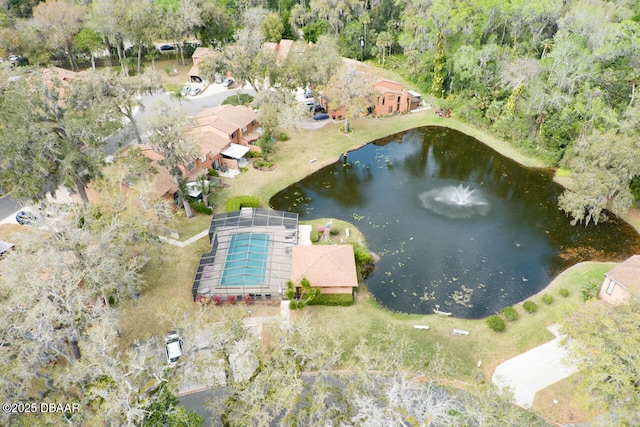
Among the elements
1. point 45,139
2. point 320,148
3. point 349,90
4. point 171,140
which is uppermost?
point 349,90

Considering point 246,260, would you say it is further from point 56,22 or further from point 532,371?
point 56,22

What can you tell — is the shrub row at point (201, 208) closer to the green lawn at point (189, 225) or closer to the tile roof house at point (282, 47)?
the green lawn at point (189, 225)

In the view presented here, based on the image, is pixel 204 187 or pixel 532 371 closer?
Answer: pixel 532 371

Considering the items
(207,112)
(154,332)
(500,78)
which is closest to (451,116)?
(500,78)

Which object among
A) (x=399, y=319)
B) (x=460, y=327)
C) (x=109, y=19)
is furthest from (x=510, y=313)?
(x=109, y=19)

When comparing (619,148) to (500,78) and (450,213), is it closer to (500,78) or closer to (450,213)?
(450,213)

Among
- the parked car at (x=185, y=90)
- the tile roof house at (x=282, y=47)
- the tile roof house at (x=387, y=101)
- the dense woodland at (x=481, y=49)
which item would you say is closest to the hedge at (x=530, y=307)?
the dense woodland at (x=481, y=49)

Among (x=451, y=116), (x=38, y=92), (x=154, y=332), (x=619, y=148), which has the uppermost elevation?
(x=38, y=92)
